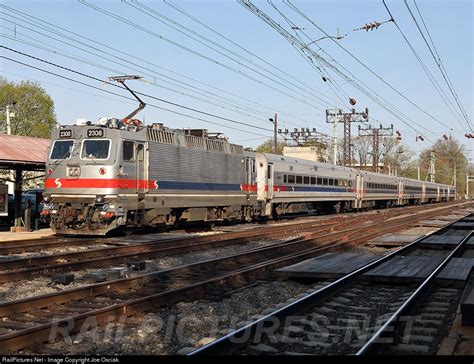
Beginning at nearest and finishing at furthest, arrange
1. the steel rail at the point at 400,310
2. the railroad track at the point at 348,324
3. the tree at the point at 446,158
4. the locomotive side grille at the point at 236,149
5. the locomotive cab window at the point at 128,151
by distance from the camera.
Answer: the steel rail at the point at 400,310
the railroad track at the point at 348,324
the locomotive cab window at the point at 128,151
the locomotive side grille at the point at 236,149
the tree at the point at 446,158

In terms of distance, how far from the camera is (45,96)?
60594 mm

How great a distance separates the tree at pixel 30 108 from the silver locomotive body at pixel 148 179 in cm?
3794

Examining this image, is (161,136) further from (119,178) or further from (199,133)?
A: (199,133)

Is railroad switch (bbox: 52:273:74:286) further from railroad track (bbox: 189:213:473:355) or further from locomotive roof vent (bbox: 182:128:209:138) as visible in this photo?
locomotive roof vent (bbox: 182:128:209:138)

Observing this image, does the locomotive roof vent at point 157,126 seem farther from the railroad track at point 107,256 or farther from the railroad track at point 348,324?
the railroad track at point 348,324

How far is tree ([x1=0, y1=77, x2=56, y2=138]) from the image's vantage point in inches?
2253

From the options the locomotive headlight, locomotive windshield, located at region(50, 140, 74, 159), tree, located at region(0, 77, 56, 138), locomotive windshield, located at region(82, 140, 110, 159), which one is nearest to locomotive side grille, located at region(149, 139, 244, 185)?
locomotive windshield, located at region(82, 140, 110, 159)

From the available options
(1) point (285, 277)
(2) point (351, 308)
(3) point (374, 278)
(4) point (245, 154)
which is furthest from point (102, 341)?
(4) point (245, 154)

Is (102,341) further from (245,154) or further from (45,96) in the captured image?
(45,96)

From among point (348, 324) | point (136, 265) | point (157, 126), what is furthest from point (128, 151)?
point (348, 324)

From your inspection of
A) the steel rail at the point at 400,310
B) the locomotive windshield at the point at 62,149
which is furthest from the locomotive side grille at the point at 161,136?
the steel rail at the point at 400,310

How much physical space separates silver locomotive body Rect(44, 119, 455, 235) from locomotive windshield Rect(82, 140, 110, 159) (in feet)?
0.10

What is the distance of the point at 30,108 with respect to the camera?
2333 inches

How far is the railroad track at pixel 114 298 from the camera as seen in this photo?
21.1 ft
